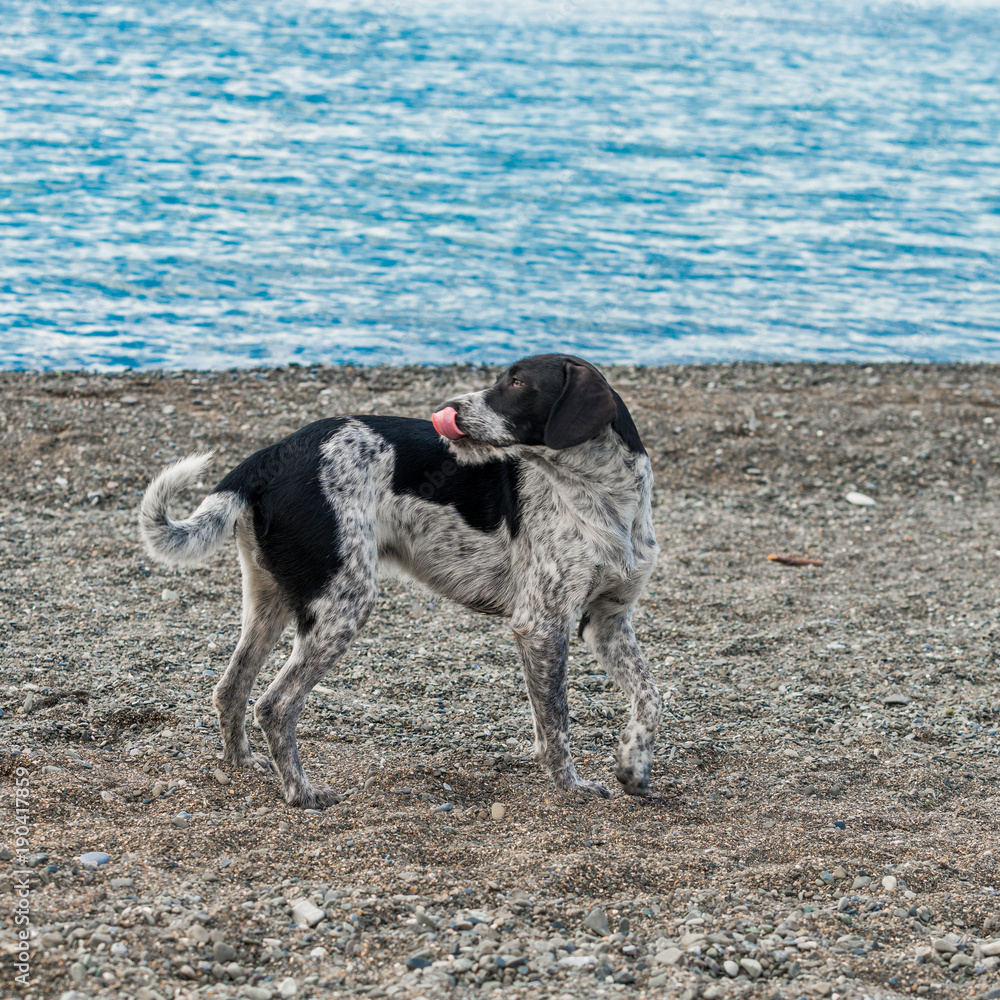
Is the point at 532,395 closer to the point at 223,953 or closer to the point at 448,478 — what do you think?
the point at 448,478

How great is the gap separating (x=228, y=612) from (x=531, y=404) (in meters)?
2.85

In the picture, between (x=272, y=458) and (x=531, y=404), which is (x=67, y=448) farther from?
(x=531, y=404)

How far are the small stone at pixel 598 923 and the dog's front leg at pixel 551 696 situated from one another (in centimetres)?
118

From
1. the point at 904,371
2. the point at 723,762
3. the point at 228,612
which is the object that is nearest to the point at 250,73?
the point at 904,371

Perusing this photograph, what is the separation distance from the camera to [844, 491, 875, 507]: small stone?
29.8 feet

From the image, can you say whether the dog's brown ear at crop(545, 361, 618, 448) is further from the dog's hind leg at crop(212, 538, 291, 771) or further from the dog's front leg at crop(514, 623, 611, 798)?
the dog's hind leg at crop(212, 538, 291, 771)

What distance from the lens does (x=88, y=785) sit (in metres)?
4.18

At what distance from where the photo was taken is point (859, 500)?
9117mm

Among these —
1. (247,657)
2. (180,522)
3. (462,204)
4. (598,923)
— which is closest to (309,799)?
(247,657)

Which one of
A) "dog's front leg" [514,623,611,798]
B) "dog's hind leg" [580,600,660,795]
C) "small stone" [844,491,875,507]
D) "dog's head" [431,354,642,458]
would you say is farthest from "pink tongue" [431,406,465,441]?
"small stone" [844,491,875,507]

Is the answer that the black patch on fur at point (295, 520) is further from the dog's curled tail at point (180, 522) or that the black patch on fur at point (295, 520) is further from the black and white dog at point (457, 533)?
the dog's curled tail at point (180, 522)

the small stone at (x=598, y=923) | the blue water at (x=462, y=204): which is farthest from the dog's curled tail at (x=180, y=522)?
the blue water at (x=462, y=204)

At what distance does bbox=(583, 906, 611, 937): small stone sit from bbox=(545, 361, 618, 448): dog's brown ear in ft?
5.78

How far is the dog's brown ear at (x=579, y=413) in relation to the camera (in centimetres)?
431
